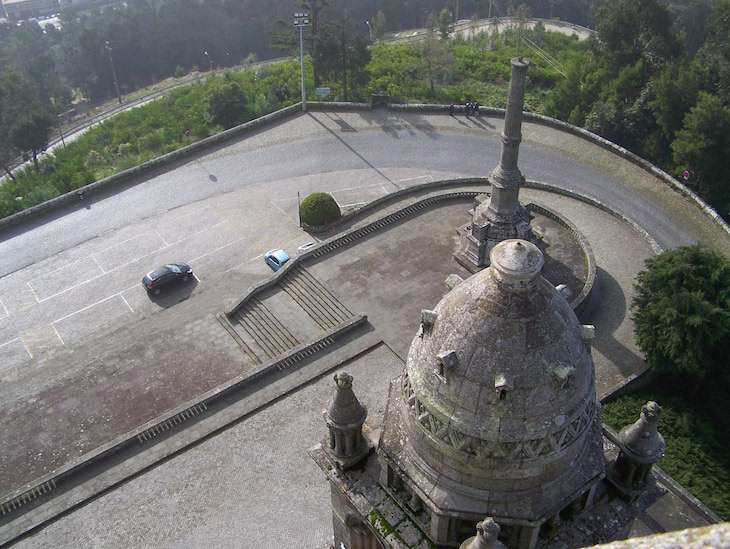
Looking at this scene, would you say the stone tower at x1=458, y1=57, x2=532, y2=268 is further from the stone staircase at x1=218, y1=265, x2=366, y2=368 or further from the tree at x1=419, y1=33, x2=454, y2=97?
the tree at x1=419, y1=33, x2=454, y2=97

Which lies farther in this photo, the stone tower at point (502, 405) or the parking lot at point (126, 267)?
the parking lot at point (126, 267)

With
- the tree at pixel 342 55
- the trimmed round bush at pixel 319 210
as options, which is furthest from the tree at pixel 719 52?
the trimmed round bush at pixel 319 210

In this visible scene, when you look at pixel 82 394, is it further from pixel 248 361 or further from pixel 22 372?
pixel 248 361

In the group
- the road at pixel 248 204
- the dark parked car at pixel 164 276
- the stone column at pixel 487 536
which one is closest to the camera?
the stone column at pixel 487 536

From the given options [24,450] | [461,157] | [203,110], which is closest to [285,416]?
[24,450]

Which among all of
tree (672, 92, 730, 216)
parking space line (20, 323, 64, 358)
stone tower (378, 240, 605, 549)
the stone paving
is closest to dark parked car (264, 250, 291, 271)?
the stone paving

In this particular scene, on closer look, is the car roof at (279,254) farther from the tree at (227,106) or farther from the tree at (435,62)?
the tree at (435,62)

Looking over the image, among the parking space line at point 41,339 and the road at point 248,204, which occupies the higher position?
the road at point 248,204
